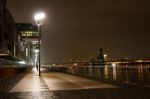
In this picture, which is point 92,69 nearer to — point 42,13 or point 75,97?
point 42,13

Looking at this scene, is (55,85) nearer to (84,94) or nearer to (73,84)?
(73,84)

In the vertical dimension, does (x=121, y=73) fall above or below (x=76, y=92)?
above

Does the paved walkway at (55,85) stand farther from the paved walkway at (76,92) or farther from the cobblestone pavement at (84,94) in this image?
the cobblestone pavement at (84,94)

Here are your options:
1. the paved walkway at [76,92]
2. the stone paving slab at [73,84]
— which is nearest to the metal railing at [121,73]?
the stone paving slab at [73,84]

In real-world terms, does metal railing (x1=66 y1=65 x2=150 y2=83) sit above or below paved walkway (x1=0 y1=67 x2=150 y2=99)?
above

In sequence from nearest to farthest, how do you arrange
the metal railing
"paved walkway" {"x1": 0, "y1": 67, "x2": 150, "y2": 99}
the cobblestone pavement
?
1. the cobblestone pavement
2. "paved walkway" {"x1": 0, "y1": 67, "x2": 150, "y2": 99}
3. the metal railing

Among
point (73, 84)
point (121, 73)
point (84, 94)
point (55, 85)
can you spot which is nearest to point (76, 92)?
point (84, 94)

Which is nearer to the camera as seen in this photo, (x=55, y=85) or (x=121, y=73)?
(x=55, y=85)

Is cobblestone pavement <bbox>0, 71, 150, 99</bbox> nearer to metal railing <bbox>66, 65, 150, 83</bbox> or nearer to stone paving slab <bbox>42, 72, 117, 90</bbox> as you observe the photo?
stone paving slab <bbox>42, 72, 117, 90</bbox>

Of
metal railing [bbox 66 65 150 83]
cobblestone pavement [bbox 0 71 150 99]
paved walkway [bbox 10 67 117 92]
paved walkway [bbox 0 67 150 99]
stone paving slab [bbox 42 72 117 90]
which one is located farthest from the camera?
metal railing [bbox 66 65 150 83]

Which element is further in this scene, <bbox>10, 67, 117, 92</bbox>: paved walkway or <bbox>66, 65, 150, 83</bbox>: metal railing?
<bbox>66, 65, 150, 83</bbox>: metal railing

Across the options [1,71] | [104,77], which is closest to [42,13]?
[1,71]

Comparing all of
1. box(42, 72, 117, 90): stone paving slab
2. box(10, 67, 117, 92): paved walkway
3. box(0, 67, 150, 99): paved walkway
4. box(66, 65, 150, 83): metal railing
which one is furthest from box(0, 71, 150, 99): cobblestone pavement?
box(66, 65, 150, 83): metal railing

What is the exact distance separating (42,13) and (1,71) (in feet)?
27.1
